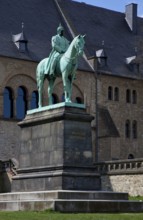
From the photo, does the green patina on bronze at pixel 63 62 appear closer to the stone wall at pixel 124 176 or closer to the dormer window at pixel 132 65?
the stone wall at pixel 124 176

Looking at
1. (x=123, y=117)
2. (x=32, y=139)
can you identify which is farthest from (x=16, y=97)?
(x=32, y=139)

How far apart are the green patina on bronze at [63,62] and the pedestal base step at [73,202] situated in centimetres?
449

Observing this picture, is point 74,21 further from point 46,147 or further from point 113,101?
point 46,147

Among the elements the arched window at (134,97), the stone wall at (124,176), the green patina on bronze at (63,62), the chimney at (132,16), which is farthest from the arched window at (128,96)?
the green patina on bronze at (63,62)

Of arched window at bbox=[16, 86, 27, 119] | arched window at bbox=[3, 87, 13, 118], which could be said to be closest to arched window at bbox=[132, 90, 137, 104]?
arched window at bbox=[16, 86, 27, 119]

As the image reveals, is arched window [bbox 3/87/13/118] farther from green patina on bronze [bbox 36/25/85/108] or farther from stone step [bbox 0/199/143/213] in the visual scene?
stone step [bbox 0/199/143/213]

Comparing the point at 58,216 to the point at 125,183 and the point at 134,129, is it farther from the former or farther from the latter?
the point at 134,129

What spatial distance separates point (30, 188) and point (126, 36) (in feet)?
139

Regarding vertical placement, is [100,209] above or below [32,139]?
below

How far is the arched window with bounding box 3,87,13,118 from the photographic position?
51.4 m

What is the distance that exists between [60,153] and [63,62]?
3785 mm

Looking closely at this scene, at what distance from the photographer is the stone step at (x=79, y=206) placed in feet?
69.5

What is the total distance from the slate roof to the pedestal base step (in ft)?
95.2

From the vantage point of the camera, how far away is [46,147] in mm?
25406
